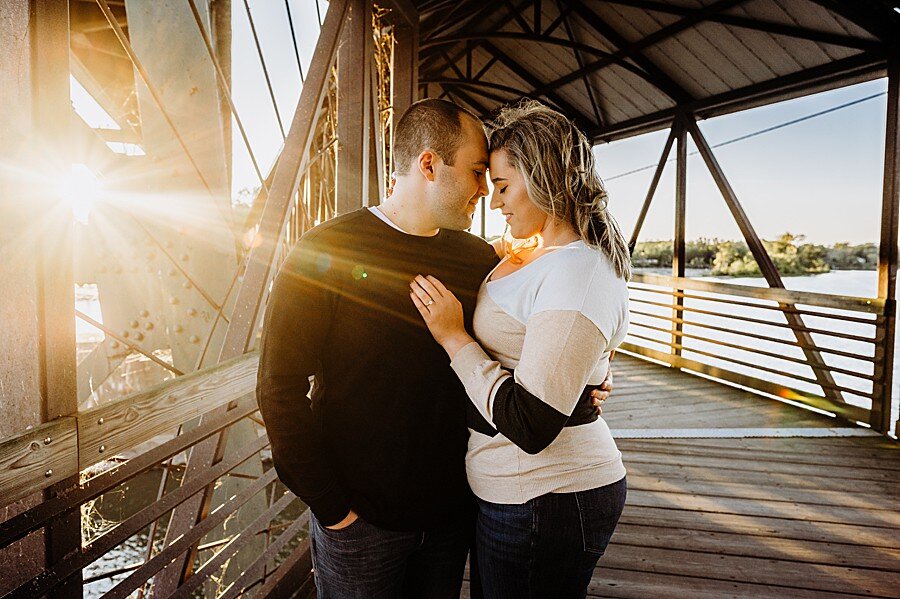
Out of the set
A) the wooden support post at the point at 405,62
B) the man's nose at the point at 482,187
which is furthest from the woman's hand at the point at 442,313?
the wooden support post at the point at 405,62

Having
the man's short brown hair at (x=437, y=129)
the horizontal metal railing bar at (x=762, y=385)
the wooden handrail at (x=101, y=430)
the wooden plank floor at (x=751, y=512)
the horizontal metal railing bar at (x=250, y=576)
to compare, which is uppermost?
the man's short brown hair at (x=437, y=129)

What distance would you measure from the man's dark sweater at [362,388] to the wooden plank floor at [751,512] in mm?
1595

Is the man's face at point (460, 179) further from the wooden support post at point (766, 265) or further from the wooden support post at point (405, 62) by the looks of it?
the wooden support post at point (766, 265)

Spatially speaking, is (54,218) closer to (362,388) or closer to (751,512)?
(362,388)

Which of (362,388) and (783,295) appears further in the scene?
(783,295)

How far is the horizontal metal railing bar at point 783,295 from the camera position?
14.3ft

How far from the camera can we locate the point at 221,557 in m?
1.75

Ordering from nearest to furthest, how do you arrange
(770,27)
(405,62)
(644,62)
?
1. (405,62)
2. (770,27)
3. (644,62)

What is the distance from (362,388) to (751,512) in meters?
2.86

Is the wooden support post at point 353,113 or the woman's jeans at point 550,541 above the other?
the wooden support post at point 353,113

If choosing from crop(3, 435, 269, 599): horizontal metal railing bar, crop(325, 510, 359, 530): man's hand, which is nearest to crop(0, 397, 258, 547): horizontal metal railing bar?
crop(3, 435, 269, 599): horizontal metal railing bar

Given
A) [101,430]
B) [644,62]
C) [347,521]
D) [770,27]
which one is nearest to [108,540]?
[101,430]

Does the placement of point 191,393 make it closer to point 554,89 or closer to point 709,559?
point 709,559

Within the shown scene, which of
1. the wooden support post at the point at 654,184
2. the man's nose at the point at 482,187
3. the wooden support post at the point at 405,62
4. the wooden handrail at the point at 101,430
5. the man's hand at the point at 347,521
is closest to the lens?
the wooden handrail at the point at 101,430
